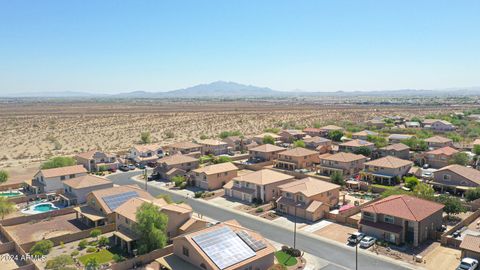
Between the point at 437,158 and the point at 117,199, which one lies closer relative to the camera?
the point at 117,199

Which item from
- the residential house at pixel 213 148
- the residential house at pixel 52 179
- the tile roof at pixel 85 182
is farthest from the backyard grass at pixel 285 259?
the residential house at pixel 213 148

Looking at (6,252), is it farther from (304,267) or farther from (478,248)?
(478,248)

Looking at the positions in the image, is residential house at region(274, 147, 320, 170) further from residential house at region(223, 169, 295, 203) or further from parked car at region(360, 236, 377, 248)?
parked car at region(360, 236, 377, 248)

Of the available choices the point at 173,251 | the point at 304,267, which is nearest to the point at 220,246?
the point at 173,251

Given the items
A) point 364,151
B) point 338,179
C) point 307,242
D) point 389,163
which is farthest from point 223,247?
point 364,151

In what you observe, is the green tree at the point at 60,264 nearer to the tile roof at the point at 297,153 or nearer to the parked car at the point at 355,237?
the parked car at the point at 355,237

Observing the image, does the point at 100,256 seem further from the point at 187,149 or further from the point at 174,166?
the point at 187,149

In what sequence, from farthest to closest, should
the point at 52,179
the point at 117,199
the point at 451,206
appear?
the point at 52,179 → the point at 117,199 → the point at 451,206
